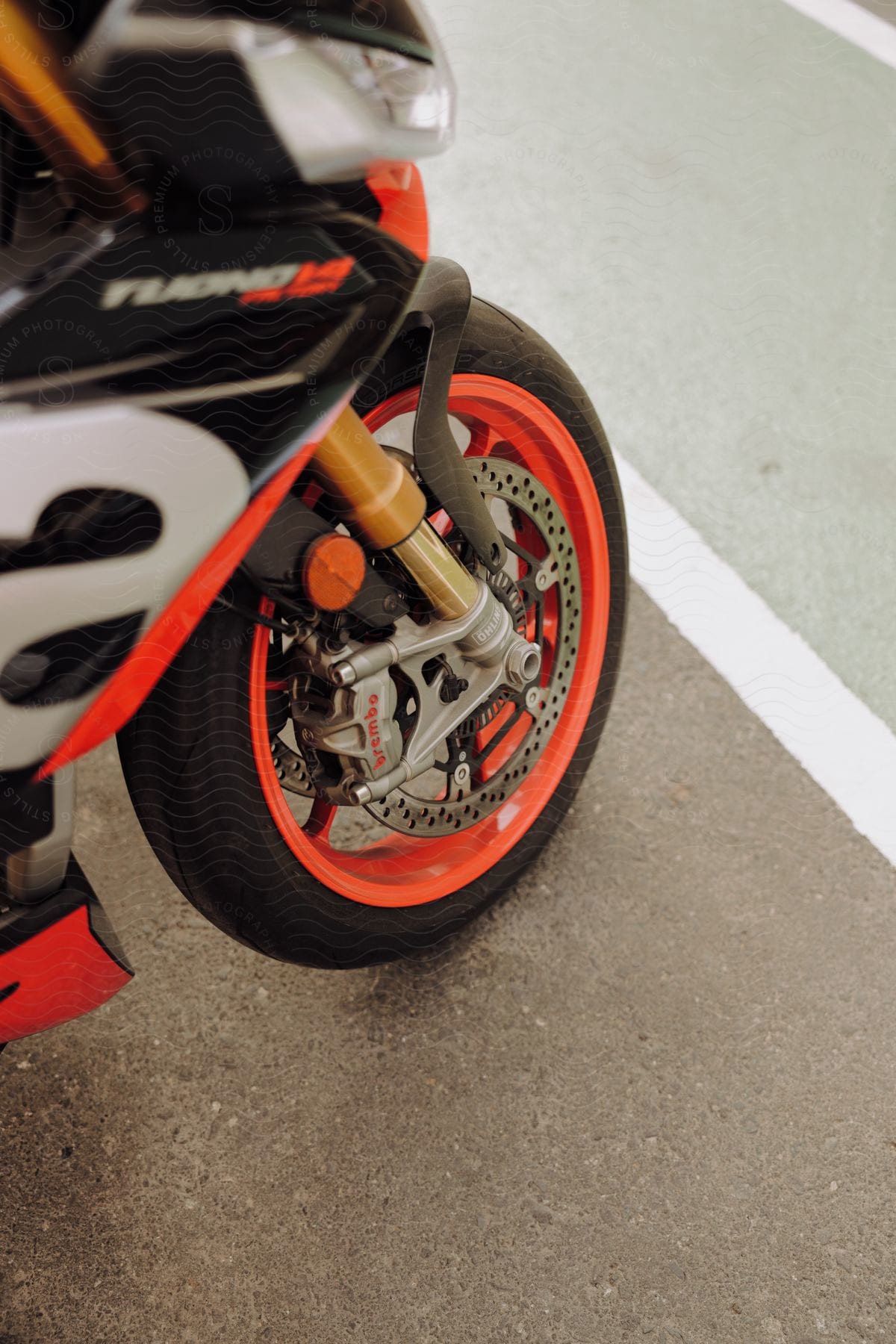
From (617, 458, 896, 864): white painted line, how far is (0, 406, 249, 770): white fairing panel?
4.25 ft

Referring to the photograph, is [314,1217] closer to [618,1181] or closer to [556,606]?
[618,1181]

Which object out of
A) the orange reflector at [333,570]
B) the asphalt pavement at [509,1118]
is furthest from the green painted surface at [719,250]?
the orange reflector at [333,570]

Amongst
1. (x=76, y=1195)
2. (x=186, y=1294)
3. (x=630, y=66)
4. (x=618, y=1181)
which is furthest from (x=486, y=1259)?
(x=630, y=66)

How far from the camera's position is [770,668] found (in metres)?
2.25

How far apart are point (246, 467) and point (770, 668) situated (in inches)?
54.0

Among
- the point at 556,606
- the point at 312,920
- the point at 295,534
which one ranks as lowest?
the point at 312,920

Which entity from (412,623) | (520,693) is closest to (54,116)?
(412,623)

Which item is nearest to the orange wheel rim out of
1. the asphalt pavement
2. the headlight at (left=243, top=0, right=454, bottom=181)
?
the asphalt pavement

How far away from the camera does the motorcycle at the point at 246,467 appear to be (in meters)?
1.01

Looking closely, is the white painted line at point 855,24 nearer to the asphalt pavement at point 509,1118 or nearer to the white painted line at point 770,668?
the white painted line at point 770,668

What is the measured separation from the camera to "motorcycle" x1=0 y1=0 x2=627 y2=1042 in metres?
1.01

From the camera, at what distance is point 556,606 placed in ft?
5.84

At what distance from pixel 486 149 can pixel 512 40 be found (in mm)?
524

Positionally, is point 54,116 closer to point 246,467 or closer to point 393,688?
point 246,467
